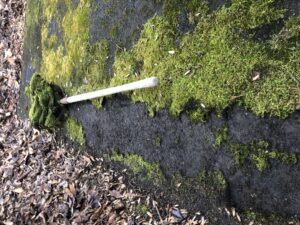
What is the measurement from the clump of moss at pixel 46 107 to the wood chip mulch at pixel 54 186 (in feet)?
1.26

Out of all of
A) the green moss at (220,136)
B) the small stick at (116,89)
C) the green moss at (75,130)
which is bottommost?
the green moss at (220,136)

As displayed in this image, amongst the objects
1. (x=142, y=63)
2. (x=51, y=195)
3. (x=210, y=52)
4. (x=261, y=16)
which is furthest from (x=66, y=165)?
(x=261, y=16)

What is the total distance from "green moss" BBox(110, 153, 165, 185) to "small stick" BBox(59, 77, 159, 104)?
76 centimetres

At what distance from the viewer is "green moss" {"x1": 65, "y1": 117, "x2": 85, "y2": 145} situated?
532 centimetres

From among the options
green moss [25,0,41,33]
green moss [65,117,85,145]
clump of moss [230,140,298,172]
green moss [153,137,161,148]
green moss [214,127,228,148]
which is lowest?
clump of moss [230,140,298,172]

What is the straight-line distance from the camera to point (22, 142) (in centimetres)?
664

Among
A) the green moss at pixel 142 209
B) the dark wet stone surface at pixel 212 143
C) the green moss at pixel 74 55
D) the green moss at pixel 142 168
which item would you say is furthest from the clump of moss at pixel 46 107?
the green moss at pixel 142 209

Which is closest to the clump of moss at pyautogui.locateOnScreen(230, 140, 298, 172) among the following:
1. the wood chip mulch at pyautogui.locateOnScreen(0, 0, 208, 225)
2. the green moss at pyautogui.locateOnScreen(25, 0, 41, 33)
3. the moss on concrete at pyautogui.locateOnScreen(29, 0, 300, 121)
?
the moss on concrete at pyautogui.locateOnScreen(29, 0, 300, 121)

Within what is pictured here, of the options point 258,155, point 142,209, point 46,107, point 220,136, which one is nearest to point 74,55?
point 46,107

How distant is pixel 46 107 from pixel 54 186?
114 cm

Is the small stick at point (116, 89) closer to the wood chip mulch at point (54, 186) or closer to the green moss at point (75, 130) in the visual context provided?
the green moss at point (75, 130)

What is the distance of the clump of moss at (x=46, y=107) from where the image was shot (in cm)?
A: 566

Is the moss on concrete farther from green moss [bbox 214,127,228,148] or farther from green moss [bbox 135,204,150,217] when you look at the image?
green moss [bbox 135,204,150,217]

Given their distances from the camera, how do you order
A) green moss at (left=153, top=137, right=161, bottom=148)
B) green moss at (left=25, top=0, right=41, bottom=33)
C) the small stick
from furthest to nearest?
1. green moss at (left=25, top=0, right=41, bottom=33)
2. green moss at (left=153, top=137, right=161, bottom=148)
3. the small stick
